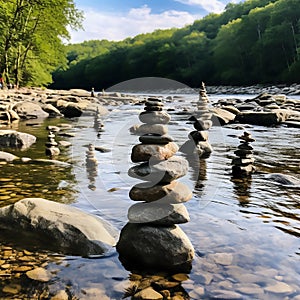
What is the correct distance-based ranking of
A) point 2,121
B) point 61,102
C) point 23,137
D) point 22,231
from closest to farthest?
point 22,231, point 23,137, point 2,121, point 61,102

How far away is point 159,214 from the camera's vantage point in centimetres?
412

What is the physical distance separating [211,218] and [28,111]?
19.7 meters

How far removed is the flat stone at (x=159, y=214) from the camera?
411 cm

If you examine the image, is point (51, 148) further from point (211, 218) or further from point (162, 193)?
point (162, 193)

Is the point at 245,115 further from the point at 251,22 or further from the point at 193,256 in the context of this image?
the point at 251,22

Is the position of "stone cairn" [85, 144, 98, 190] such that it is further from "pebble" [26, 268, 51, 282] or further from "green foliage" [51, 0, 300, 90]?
"green foliage" [51, 0, 300, 90]

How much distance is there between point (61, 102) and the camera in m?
28.1

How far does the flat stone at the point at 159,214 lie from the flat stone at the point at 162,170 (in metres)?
0.30

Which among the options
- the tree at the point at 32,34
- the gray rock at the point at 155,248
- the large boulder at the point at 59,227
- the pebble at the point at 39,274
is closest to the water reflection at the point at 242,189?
the gray rock at the point at 155,248

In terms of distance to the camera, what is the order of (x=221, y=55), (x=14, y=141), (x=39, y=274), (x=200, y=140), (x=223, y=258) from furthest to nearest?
(x=221, y=55) → (x=14, y=141) → (x=200, y=140) → (x=223, y=258) → (x=39, y=274)

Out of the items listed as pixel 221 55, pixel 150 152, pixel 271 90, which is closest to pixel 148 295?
pixel 150 152

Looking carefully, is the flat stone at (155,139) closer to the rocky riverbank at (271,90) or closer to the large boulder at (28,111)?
the large boulder at (28,111)

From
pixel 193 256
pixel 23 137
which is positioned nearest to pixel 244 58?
pixel 23 137

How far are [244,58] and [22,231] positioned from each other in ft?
299
